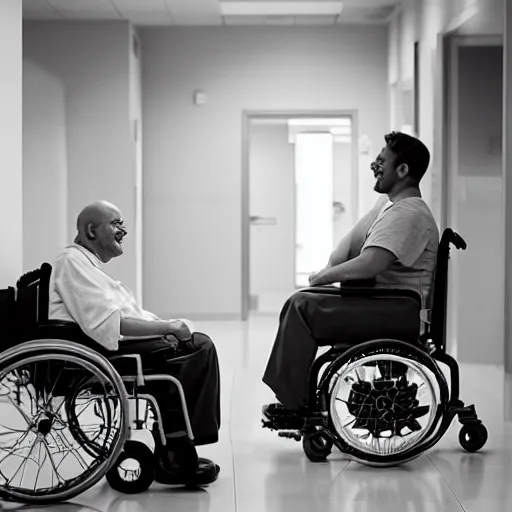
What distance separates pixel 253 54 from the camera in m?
8.85

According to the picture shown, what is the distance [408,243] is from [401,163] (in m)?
0.36

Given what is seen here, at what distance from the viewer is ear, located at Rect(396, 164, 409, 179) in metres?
3.66

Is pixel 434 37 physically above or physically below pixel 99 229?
above

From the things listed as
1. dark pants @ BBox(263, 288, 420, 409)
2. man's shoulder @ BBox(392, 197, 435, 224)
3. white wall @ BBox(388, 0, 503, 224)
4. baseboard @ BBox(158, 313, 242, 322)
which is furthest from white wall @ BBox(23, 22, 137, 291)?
dark pants @ BBox(263, 288, 420, 409)

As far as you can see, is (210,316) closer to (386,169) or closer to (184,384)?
(386,169)

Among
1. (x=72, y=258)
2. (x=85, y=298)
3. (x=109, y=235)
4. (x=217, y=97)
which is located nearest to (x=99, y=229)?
(x=109, y=235)

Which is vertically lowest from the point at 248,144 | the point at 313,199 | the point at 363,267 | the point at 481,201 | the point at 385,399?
the point at 385,399

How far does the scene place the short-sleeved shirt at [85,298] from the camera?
113 inches

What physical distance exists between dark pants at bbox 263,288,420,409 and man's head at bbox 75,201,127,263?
68 centimetres

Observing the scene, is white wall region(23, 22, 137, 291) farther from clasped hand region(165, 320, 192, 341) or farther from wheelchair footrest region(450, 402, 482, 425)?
clasped hand region(165, 320, 192, 341)

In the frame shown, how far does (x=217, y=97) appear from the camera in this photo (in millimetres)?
8852

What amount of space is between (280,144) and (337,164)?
96 cm

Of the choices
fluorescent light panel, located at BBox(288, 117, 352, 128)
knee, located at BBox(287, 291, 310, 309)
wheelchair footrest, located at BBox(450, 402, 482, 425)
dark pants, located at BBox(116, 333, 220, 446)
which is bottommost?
wheelchair footrest, located at BBox(450, 402, 482, 425)

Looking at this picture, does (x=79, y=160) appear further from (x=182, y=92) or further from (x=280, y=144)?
(x=280, y=144)
